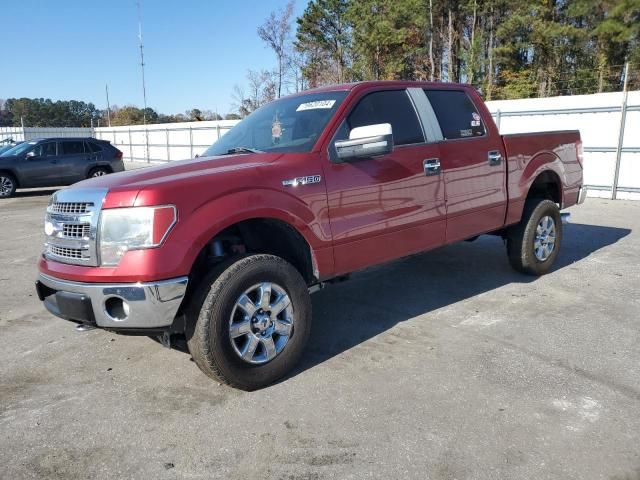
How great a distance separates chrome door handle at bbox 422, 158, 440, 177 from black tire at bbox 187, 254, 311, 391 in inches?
62.4

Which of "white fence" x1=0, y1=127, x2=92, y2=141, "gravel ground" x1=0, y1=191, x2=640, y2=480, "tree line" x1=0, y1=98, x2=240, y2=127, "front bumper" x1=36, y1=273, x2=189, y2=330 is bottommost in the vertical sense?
"gravel ground" x1=0, y1=191, x2=640, y2=480

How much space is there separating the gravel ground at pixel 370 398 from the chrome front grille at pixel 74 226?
0.92 metres

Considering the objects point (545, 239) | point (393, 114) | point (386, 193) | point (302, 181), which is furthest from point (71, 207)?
point (545, 239)

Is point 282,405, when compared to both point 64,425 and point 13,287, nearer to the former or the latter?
point 64,425

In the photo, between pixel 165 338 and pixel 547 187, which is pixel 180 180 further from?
pixel 547 187

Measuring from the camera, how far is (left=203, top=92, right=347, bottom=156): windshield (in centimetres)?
388

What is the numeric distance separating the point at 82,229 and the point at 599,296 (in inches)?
182

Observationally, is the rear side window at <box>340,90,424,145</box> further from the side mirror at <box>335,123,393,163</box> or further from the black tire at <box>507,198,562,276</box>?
the black tire at <box>507,198,562,276</box>

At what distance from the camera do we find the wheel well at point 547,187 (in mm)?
5816

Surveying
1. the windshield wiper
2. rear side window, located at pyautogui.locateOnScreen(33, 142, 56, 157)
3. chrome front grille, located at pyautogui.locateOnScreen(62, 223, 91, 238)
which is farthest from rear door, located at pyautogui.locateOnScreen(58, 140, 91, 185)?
chrome front grille, located at pyautogui.locateOnScreen(62, 223, 91, 238)

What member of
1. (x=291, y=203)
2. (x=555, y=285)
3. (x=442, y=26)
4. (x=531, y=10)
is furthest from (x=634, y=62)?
(x=291, y=203)

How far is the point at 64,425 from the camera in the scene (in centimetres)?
299

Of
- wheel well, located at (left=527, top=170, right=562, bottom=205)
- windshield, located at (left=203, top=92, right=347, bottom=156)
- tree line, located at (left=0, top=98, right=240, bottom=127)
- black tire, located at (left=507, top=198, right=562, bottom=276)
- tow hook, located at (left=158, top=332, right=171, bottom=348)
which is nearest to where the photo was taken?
tow hook, located at (left=158, top=332, right=171, bottom=348)

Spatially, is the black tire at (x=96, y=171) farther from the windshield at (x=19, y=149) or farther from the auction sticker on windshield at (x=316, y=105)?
the auction sticker on windshield at (x=316, y=105)
